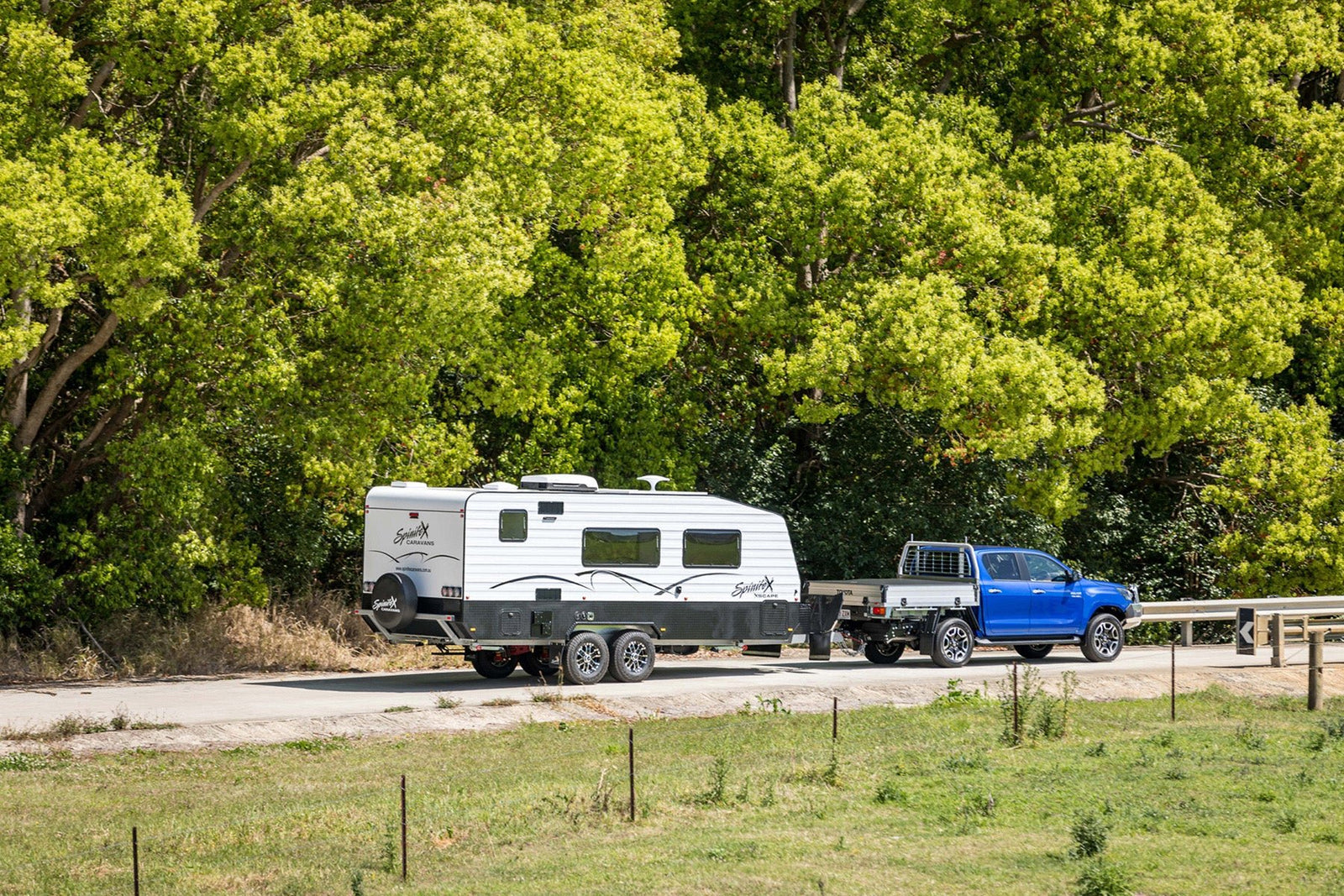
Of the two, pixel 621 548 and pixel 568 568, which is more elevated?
pixel 621 548

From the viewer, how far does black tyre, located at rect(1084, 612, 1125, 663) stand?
2805 cm

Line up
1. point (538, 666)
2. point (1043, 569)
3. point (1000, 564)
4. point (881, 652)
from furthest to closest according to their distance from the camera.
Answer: point (881, 652) < point (1043, 569) < point (1000, 564) < point (538, 666)

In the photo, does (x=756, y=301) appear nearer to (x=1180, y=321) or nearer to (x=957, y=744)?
(x=1180, y=321)

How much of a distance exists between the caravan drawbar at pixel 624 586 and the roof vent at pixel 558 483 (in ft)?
0.09

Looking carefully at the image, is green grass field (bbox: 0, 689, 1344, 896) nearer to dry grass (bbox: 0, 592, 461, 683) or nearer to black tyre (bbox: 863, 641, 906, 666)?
black tyre (bbox: 863, 641, 906, 666)

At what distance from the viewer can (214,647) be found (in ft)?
89.6

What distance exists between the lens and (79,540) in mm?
27031

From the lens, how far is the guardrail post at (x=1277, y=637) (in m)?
24.9

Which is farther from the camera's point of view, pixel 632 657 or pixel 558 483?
pixel 632 657

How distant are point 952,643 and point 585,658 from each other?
6680mm

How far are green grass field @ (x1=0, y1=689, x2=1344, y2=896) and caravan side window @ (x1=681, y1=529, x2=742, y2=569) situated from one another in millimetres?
4738

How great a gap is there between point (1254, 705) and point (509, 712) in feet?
34.6

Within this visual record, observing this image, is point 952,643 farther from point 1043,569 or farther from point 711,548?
point 711,548

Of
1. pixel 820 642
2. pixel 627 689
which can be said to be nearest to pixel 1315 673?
pixel 820 642
